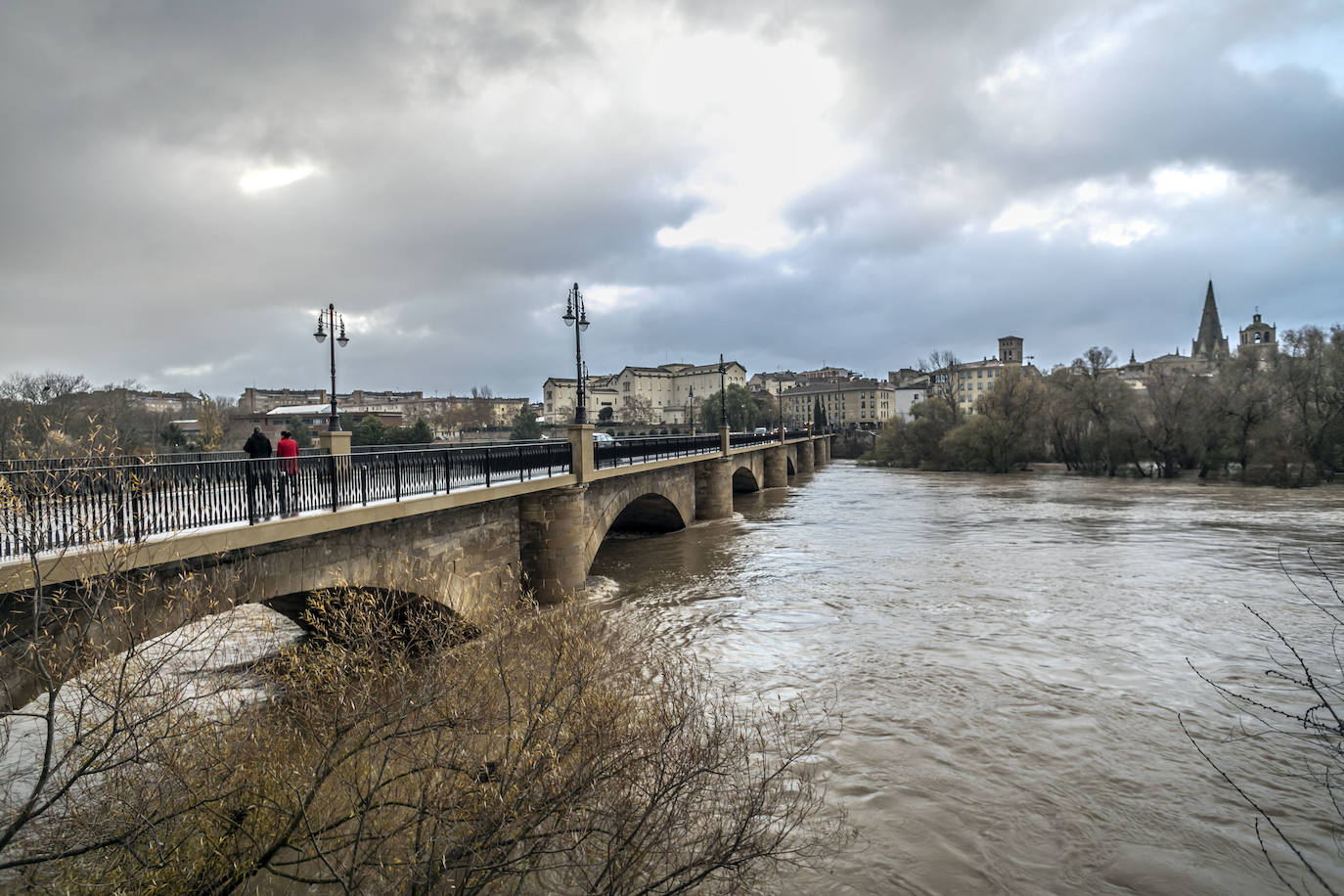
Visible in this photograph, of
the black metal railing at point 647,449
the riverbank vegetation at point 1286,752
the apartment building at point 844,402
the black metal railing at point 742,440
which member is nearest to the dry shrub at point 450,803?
the riverbank vegetation at point 1286,752

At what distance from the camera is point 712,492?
114ft

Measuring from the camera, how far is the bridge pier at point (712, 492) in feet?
114

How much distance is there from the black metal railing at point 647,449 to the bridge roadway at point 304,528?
0.65m

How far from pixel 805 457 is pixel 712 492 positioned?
40015 millimetres

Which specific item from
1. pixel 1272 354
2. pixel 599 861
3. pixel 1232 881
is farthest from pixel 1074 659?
pixel 1272 354

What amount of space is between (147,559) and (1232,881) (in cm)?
1032

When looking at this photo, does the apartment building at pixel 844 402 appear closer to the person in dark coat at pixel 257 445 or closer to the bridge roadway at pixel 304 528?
the bridge roadway at pixel 304 528

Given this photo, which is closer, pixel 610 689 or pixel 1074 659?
pixel 610 689

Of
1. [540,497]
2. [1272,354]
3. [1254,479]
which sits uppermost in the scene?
[1272,354]

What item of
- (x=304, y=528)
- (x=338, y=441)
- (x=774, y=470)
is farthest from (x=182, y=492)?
(x=774, y=470)

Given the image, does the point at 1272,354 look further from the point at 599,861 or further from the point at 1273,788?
the point at 599,861

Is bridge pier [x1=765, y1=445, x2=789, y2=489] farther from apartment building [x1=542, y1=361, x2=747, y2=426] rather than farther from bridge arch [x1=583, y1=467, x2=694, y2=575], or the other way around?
apartment building [x1=542, y1=361, x2=747, y2=426]

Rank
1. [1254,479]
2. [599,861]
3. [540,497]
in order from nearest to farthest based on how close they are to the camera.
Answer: [599,861] < [540,497] < [1254,479]

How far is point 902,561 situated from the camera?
21.8 metres
